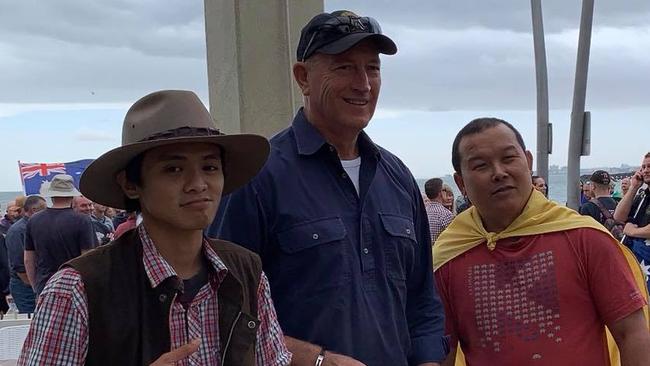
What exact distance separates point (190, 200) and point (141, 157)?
0.56 feet

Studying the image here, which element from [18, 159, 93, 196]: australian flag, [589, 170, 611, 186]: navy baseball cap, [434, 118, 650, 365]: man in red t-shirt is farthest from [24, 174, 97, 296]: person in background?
[18, 159, 93, 196]: australian flag

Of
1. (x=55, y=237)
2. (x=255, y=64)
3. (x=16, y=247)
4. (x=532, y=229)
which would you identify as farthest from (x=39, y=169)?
(x=532, y=229)

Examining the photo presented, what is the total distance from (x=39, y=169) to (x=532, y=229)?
1556 centimetres

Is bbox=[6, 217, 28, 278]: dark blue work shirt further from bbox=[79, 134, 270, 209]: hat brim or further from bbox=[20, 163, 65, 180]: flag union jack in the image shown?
bbox=[20, 163, 65, 180]: flag union jack

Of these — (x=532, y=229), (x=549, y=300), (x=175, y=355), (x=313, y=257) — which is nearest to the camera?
(x=175, y=355)

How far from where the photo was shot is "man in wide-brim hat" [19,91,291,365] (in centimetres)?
167

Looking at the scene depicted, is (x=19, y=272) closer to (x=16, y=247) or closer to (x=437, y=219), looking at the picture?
(x=16, y=247)

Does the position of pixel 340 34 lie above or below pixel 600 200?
above

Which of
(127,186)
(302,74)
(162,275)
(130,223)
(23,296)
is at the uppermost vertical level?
(302,74)

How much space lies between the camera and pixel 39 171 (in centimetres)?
1642

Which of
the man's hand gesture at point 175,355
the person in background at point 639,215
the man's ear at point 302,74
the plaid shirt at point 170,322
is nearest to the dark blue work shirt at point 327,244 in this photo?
the man's ear at point 302,74

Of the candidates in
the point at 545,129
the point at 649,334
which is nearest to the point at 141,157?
the point at 649,334

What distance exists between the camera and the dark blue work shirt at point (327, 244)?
7.52ft

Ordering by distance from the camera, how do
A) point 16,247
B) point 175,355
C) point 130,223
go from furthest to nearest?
point 16,247 < point 130,223 < point 175,355
